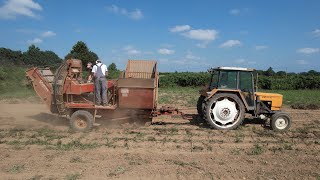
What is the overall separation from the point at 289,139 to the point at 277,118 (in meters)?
1.15

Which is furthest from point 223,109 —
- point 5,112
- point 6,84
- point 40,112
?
point 6,84

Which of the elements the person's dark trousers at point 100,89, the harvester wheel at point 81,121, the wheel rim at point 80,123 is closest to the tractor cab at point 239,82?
the person's dark trousers at point 100,89

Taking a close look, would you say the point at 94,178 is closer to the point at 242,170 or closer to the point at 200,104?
the point at 242,170

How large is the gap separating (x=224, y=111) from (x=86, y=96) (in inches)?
170

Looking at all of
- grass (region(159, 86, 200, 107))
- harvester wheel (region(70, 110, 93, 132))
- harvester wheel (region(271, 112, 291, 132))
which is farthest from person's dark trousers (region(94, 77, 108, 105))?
grass (region(159, 86, 200, 107))

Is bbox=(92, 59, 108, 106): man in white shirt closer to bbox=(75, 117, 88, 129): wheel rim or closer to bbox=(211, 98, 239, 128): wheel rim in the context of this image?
bbox=(75, 117, 88, 129): wheel rim

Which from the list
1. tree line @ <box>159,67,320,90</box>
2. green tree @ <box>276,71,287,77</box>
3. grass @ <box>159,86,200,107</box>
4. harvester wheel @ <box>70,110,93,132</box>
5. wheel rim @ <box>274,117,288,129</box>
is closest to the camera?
harvester wheel @ <box>70,110,93,132</box>

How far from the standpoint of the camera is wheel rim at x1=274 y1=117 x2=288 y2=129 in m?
10.2

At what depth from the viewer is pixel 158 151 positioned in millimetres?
7938

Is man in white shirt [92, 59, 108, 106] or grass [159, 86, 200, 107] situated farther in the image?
grass [159, 86, 200, 107]

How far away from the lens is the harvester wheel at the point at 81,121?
10.0m

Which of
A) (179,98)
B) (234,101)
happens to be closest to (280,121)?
(234,101)

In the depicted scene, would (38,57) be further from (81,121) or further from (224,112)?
(224,112)

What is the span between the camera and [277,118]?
1022 centimetres
